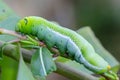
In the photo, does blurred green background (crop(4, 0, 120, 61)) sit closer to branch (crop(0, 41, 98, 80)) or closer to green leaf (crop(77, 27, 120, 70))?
green leaf (crop(77, 27, 120, 70))

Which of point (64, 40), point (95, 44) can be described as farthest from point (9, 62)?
point (95, 44)

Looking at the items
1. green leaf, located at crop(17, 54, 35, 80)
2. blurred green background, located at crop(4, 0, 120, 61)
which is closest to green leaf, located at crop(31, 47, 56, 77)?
green leaf, located at crop(17, 54, 35, 80)

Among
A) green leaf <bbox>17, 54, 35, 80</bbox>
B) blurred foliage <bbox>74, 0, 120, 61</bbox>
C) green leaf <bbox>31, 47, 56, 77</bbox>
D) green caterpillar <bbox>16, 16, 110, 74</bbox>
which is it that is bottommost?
green leaf <bbox>17, 54, 35, 80</bbox>

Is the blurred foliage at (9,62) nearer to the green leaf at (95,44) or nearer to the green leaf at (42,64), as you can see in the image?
the green leaf at (42,64)

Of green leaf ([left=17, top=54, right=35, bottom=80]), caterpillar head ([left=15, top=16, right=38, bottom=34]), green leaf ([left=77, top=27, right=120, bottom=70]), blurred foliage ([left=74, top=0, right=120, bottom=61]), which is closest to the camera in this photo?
green leaf ([left=17, top=54, right=35, bottom=80])

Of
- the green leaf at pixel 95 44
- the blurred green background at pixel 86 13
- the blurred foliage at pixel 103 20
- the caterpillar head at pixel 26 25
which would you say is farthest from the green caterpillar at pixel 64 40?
the blurred foliage at pixel 103 20

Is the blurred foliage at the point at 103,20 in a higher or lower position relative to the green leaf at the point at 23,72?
Answer: higher
